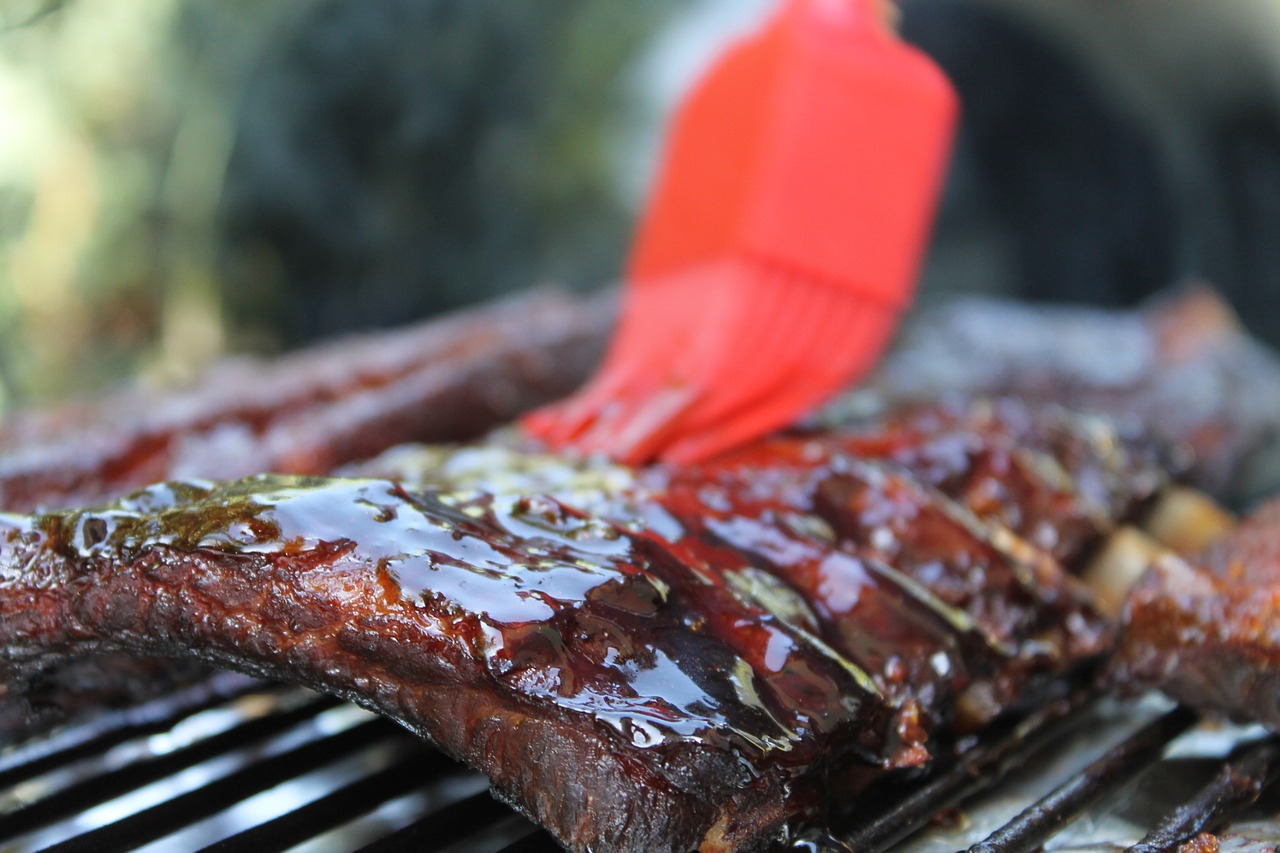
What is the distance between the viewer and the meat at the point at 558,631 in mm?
1500

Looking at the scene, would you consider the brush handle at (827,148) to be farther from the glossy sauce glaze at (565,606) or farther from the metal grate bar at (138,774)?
the metal grate bar at (138,774)

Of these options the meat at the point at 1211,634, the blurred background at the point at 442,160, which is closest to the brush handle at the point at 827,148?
the meat at the point at 1211,634

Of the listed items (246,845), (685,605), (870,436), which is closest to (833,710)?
(685,605)

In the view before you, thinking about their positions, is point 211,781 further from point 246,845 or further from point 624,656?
point 624,656

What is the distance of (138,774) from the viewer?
198cm

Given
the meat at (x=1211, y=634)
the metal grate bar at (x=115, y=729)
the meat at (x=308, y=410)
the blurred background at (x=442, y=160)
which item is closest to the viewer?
the meat at (x=1211, y=634)

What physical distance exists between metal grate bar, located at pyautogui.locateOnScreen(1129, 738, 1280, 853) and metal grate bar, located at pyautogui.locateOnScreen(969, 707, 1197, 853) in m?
0.12

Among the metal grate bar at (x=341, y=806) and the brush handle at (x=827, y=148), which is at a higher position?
the brush handle at (x=827, y=148)

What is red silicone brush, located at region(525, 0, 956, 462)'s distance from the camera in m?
2.61

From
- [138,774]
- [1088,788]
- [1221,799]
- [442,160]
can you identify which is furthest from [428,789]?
[442,160]

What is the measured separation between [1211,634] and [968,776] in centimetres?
54

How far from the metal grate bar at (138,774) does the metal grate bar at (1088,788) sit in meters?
1.38

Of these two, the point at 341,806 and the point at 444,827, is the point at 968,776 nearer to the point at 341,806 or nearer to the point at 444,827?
the point at 444,827

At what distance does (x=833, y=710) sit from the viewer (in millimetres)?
1614
